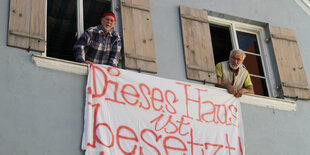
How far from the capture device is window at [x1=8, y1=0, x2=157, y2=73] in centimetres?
629

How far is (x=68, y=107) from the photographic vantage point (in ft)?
19.6

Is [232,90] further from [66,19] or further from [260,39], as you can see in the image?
[66,19]

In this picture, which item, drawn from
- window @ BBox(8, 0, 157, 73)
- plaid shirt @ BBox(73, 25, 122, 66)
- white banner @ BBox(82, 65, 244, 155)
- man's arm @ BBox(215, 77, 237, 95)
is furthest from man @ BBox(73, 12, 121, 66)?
man's arm @ BBox(215, 77, 237, 95)

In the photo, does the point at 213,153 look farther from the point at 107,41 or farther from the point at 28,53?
the point at 28,53

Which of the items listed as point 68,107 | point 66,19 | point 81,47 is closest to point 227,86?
point 81,47

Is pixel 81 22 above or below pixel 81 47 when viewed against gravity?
above

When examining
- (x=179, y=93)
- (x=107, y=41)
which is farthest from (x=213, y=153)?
(x=107, y=41)

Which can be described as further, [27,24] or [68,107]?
[27,24]

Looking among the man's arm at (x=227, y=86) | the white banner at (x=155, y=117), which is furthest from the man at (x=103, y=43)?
the man's arm at (x=227, y=86)

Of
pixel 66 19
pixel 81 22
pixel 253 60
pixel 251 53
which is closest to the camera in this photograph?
pixel 81 22

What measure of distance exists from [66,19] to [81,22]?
184 centimetres

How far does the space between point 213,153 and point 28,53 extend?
2.56 meters

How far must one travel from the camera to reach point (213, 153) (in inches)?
256

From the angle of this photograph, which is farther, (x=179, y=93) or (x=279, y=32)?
(x=279, y=32)
